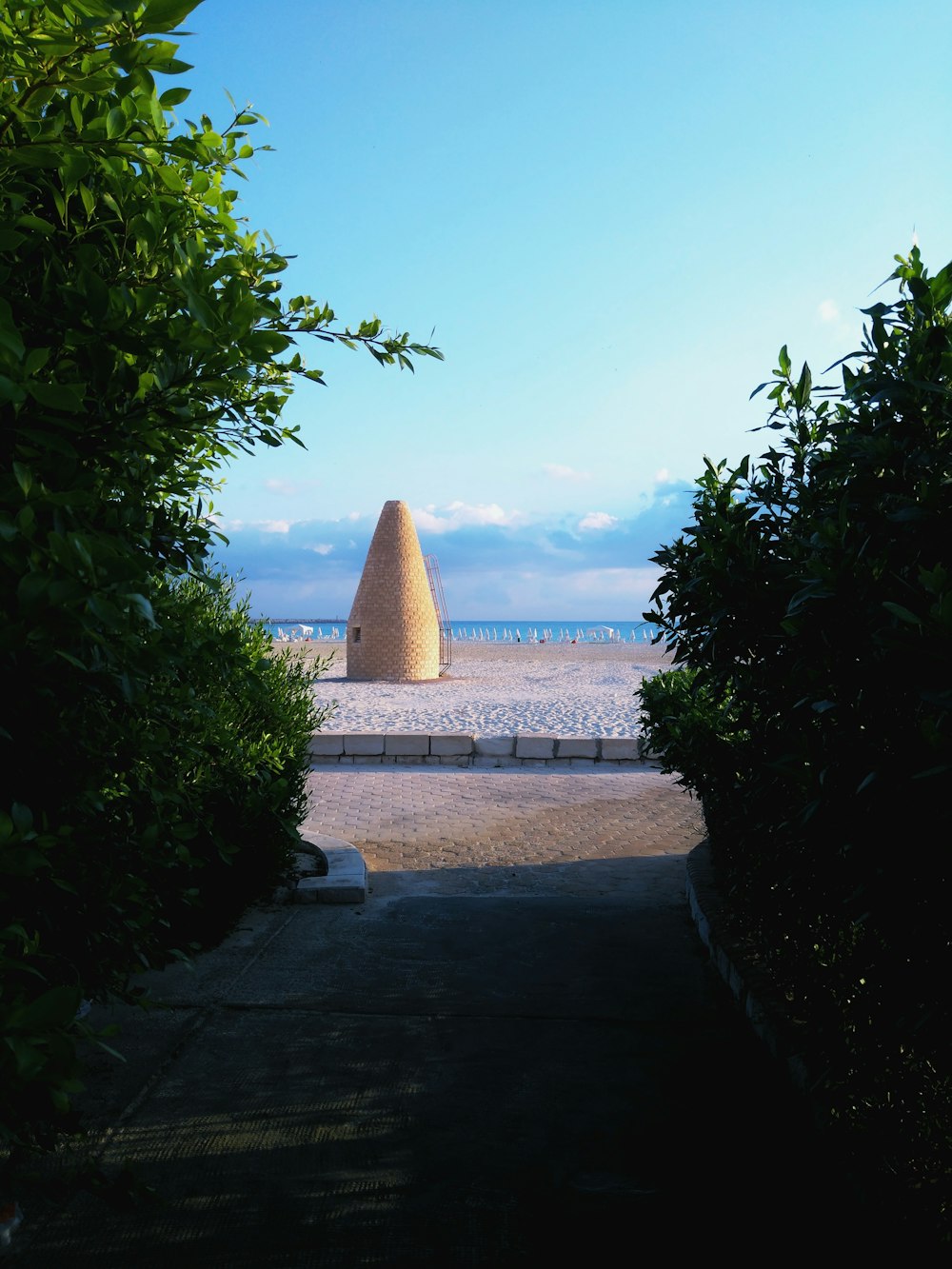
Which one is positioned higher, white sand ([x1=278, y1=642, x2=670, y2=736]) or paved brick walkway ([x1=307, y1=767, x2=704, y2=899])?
white sand ([x1=278, y1=642, x2=670, y2=736])

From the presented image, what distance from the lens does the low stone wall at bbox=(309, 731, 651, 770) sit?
12273 mm

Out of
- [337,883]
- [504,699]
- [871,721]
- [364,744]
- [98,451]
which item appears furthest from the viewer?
[504,699]

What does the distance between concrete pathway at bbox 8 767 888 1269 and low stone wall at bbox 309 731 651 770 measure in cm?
622

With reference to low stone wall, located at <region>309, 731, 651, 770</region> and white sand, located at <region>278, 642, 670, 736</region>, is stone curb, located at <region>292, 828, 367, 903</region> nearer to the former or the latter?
white sand, located at <region>278, 642, 670, 736</region>

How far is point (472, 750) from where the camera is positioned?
12.4 meters

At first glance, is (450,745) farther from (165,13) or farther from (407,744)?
(165,13)

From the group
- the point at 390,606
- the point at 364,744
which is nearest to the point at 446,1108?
the point at 364,744

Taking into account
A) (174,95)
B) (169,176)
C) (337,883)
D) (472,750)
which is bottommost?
(337,883)

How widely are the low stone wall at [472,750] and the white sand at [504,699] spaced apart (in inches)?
25.3

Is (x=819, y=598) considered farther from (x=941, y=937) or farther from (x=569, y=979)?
(x=569, y=979)

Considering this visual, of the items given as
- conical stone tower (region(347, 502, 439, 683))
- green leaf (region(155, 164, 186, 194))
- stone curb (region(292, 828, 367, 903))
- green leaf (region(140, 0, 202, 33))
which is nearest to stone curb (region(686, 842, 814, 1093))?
stone curb (region(292, 828, 367, 903))

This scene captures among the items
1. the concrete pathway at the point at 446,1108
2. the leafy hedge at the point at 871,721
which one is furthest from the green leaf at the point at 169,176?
the concrete pathway at the point at 446,1108

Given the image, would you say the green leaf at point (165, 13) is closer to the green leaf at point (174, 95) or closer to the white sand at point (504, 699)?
the green leaf at point (174, 95)

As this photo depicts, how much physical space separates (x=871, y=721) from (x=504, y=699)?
55.0 feet
